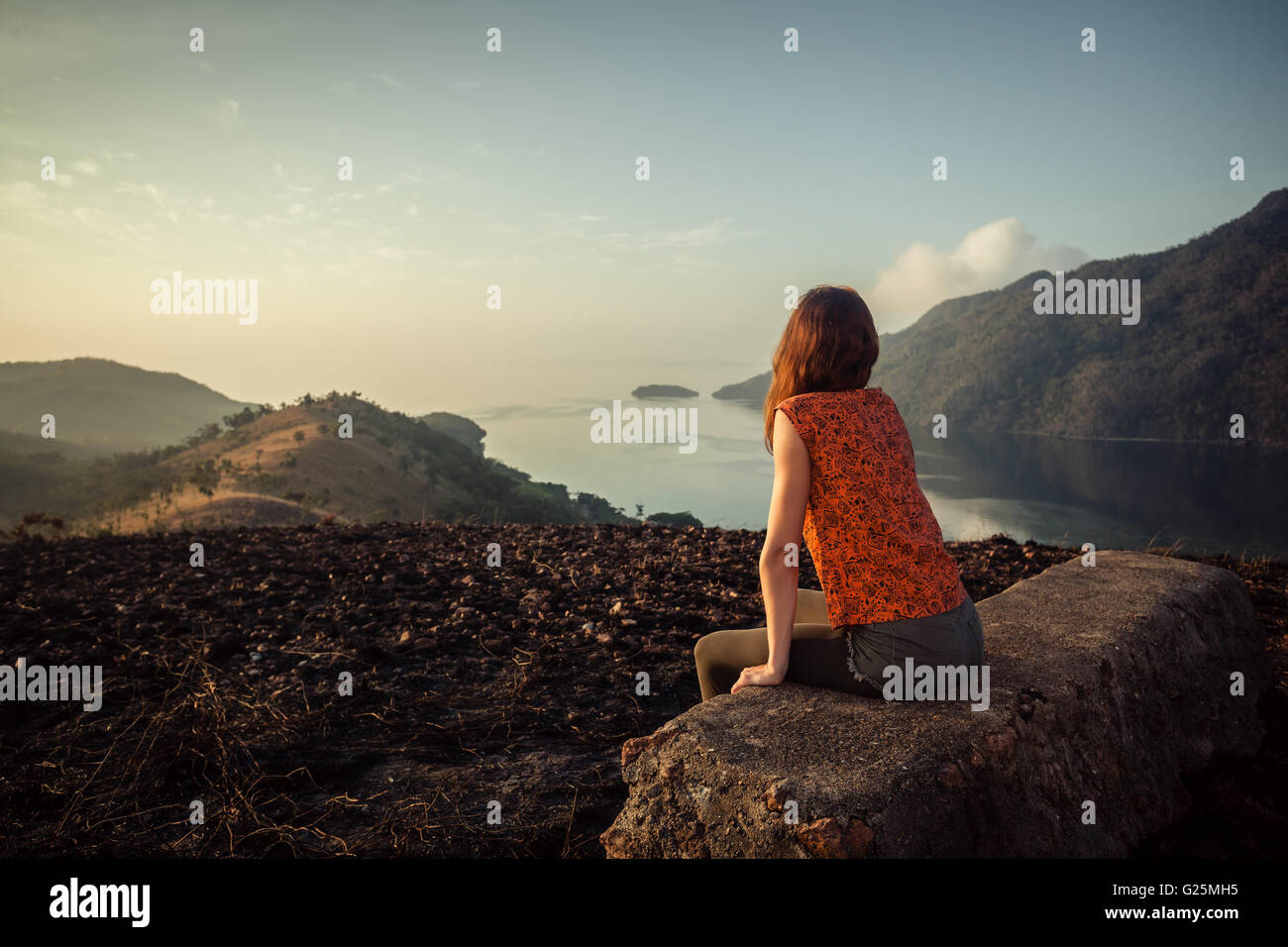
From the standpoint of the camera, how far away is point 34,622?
16.5ft

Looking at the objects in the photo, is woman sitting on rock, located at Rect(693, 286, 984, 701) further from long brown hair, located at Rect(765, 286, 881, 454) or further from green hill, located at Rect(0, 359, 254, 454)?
green hill, located at Rect(0, 359, 254, 454)

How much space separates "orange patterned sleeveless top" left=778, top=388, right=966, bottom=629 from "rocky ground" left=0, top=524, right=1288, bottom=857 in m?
1.30

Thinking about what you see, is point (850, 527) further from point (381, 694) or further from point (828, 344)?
point (381, 694)

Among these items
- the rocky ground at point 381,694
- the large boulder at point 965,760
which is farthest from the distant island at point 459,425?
the large boulder at point 965,760

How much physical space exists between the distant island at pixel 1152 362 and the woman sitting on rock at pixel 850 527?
60.5m

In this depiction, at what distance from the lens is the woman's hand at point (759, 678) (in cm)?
253

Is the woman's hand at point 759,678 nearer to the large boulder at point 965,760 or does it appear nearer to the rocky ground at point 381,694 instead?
the large boulder at point 965,760

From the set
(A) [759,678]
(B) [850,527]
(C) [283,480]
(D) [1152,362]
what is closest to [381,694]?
(A) [759,678]

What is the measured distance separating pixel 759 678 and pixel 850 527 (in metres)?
0.63

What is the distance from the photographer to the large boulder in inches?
74.4

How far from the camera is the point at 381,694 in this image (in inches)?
155
